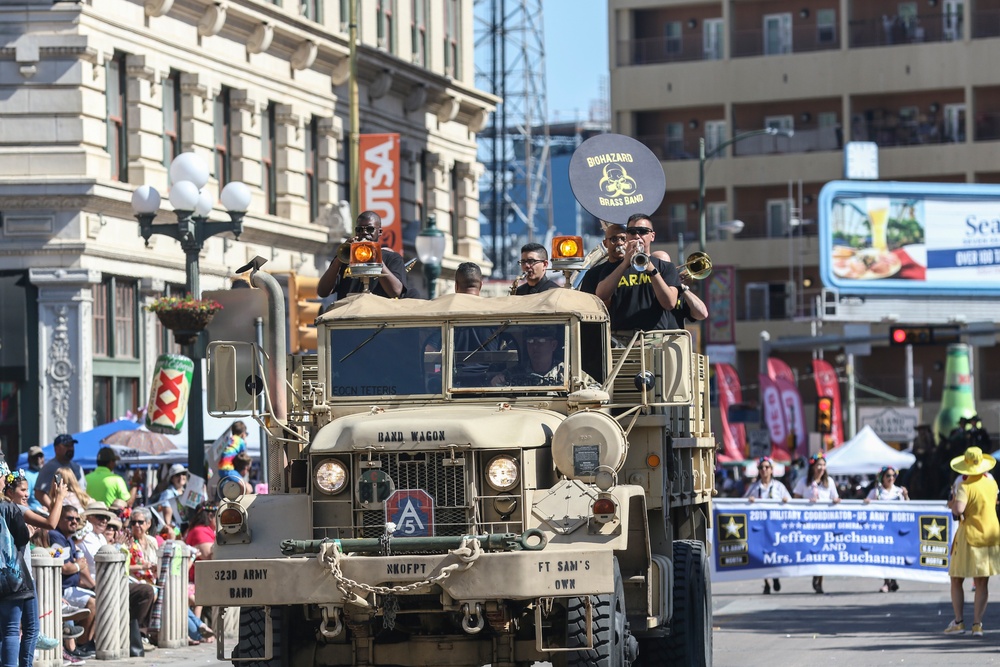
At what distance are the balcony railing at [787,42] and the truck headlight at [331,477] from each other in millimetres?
66600

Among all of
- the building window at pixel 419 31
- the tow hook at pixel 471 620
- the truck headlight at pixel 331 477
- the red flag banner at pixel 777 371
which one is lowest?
the tow hook at pixel 471 620

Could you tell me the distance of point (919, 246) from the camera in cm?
6378

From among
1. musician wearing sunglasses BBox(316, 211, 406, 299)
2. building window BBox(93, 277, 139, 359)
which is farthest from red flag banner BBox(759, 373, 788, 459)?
musician wearing sunglasses BBox(316, 211, 406, 299)

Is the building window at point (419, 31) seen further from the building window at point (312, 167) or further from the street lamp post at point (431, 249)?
the street lamp post at point (431, 249)

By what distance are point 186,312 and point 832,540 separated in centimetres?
845

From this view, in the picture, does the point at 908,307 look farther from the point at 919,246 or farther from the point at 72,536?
the point at 72,536

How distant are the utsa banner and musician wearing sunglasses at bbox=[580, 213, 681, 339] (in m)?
11.1

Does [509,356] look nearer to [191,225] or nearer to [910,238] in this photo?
[191,225]

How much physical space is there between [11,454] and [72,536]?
52.2 feet

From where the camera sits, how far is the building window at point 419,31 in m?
49.8

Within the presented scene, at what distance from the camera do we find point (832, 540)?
25.8 meters

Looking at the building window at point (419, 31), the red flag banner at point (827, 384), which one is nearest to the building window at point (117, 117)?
the building window at point (419, 31)

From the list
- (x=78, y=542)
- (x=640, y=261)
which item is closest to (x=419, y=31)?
(x=78, y=542)

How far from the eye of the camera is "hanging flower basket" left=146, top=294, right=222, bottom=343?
24047mm
